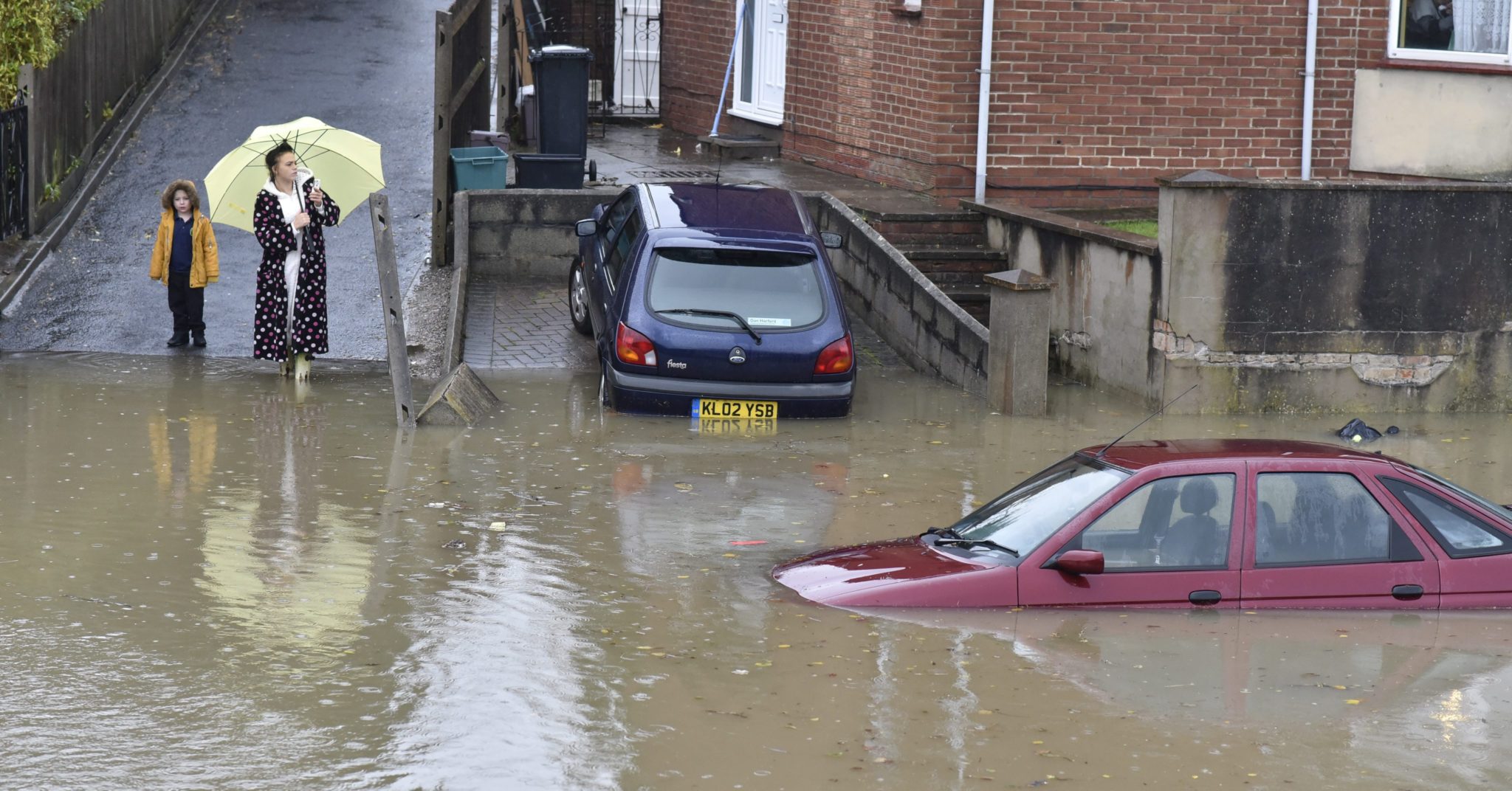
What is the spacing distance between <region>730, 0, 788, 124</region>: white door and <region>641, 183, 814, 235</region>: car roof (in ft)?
25.0

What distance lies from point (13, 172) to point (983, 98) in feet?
32.4

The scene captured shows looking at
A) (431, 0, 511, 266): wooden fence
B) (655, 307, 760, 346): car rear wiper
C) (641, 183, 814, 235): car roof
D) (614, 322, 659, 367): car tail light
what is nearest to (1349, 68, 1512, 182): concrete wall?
(641, 183, 814, 235): car roof

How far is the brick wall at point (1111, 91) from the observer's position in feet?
61.5

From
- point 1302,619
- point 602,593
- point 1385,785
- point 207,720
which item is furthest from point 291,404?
point 1385,785

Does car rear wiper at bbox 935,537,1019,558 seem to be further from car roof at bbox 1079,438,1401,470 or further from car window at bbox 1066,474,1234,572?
car roof at bbox 1079,438,1401,470

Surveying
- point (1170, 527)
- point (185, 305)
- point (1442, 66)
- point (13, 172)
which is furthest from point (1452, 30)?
point (13, 172)

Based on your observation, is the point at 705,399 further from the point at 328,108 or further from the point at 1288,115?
the point at 328,108

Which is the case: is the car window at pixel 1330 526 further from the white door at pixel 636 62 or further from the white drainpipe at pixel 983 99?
the white door at pixel 636 62

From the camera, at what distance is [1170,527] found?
319 inches

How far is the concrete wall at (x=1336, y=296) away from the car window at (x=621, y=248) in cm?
428

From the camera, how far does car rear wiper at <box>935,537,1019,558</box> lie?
27.1 ft

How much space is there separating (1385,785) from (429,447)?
735 centimetres

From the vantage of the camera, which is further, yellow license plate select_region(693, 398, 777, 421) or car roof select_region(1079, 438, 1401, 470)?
yellow license plate select_region(693, 398, 777, 421)

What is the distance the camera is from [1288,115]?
1941cm
